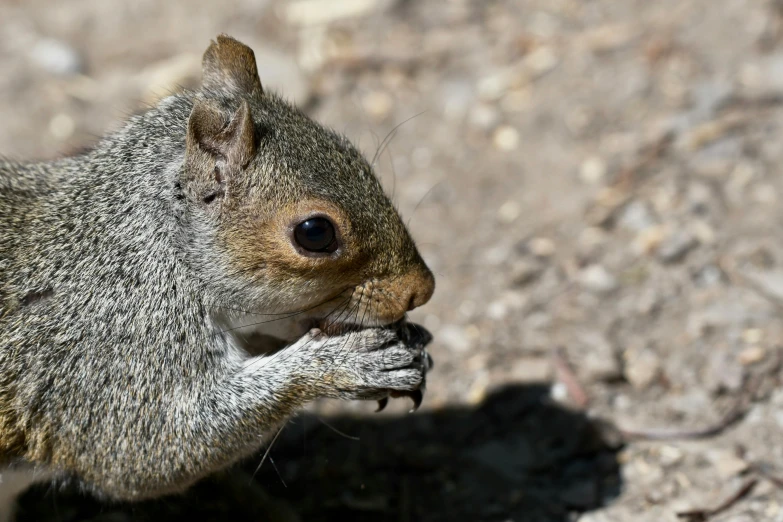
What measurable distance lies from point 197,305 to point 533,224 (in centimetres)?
224

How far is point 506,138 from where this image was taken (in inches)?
203

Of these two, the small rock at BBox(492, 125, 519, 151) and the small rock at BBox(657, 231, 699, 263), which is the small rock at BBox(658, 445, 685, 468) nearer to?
the small rock at BBox(657, 231, 699, 263)

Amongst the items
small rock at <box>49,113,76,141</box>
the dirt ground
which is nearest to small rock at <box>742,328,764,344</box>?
the dirt ground

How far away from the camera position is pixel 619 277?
423 centimetres

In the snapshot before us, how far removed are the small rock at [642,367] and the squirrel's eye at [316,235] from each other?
1661 mm

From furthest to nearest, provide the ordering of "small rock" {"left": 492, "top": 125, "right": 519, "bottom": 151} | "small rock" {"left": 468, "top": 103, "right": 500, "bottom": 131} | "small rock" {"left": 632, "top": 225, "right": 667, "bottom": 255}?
"small rock" {"left": 468, "top": 103, "right": 500, "bottom": 131}, "small rock" {"left": 492, "top": 125, "right": 519, "bottom": 151}, "small rock" {"left": 632, "top": 225, "right": 667, "bottom": 255}

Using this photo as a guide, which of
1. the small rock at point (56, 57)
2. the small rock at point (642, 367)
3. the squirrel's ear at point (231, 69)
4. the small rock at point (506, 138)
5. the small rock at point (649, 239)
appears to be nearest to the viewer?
the squirrel's ear at point (231, 69)

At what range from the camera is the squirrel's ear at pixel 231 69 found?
301 centimetres

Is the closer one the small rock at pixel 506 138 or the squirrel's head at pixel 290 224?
the squirrel's head at pixel 290 224

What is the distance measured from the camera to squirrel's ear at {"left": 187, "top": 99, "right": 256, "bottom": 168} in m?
2.63

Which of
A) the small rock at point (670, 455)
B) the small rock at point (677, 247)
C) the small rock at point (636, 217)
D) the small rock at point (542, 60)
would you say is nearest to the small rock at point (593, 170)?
the small rock at point (636, 217)

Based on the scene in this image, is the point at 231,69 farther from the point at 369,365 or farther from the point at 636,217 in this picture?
the point at 636,217

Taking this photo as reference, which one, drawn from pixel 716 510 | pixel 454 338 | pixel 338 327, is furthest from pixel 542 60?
pixel 338 327

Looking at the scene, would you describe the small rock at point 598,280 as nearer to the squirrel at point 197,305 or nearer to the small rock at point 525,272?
the small rock at point 525,272
